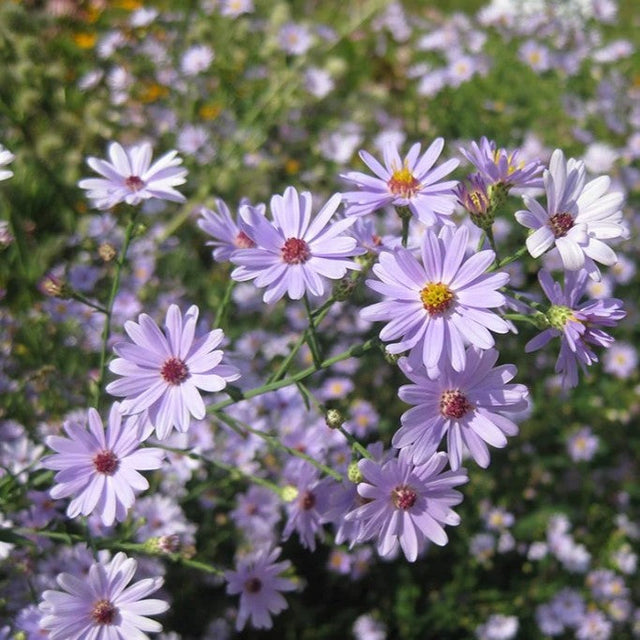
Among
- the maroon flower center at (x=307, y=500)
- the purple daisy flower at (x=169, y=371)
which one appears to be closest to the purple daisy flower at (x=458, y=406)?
the purple daisy flower at (x=169, y=371)

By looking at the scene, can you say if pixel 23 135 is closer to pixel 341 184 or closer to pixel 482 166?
pixel 341 184

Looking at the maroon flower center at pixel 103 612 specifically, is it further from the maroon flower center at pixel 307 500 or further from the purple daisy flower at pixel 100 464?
the maroon flower center at pixel 307 500

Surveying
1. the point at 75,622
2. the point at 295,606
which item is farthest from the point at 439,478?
the point at 295,606

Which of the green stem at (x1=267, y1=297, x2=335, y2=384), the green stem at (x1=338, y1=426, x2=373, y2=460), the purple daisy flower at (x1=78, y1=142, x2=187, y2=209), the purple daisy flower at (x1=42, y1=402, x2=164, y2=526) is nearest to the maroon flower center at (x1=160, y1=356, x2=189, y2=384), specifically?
the purple daisy flower at (x1=42, y1=402, x2=164, y2=526)

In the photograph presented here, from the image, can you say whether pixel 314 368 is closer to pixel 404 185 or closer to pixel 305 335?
pixel 305 335

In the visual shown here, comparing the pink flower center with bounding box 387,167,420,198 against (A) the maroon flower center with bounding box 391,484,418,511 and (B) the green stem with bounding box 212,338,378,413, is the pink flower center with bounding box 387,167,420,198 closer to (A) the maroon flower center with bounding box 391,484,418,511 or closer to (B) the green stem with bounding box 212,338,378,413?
(B) the green stem with bounding box 212,338,378,413

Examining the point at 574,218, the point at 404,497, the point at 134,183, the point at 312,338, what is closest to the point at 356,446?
A: the point at 404,497

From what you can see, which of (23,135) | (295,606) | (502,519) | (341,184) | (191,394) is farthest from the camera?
(341,184)
